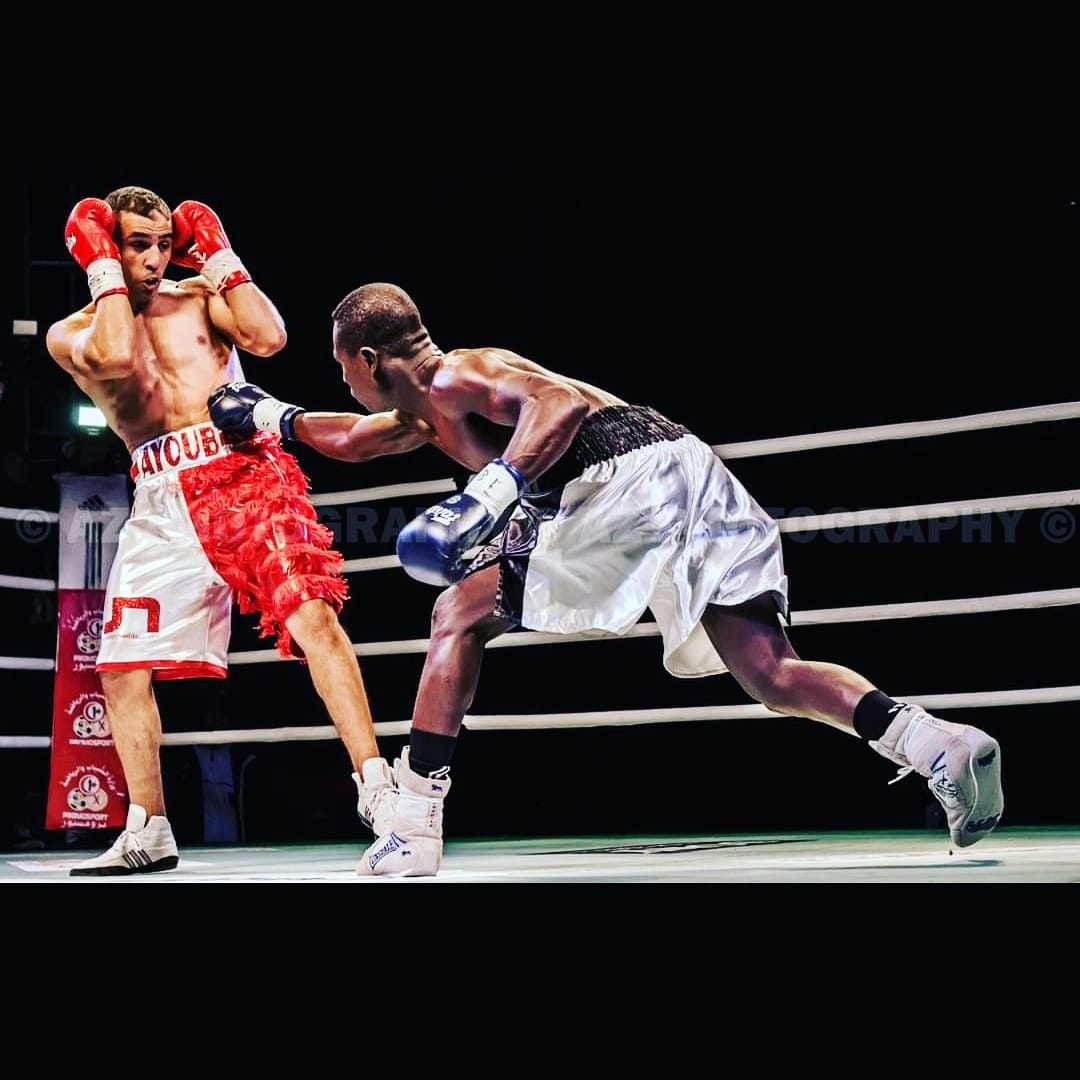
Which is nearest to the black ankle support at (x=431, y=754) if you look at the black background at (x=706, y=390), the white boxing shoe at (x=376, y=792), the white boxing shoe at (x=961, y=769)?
the white boxing shoe at (x=376, y=792)

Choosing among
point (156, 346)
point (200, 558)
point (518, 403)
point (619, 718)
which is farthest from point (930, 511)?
point (156, 346)

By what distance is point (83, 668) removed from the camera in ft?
12.8

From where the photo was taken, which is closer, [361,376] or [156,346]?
[361,376]

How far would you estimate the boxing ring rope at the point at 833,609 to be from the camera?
3.00 metres

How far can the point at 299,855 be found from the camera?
10.5ft

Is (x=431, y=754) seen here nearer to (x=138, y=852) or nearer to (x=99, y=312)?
(x=138, y=852)

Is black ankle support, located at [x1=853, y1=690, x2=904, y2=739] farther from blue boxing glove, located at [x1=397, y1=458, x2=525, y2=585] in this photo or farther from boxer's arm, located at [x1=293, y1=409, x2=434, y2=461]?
boxer's arm, located at [x1=293, y1=409, x2=434, y2=461]

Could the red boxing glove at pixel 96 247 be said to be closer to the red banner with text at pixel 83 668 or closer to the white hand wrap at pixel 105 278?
the white hand wrap at pixel 105 278

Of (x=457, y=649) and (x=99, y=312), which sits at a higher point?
(x=99, y=312)

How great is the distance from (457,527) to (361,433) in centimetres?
71

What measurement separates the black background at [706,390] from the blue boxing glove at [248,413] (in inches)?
44.0

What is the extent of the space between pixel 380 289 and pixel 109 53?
36.3 inches
